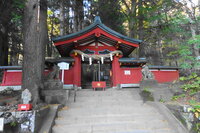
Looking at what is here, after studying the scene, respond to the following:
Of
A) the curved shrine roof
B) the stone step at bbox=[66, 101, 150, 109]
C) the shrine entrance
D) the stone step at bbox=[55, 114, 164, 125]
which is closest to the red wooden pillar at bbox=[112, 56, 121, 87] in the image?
the curved shrine roof

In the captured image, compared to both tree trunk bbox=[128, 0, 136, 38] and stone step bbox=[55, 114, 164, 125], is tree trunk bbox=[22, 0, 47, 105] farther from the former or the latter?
tree trunk bbox=[128, 0, 136, 38]

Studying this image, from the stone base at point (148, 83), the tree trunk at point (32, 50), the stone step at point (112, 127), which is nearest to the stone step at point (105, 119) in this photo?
the stone step at point (112, 127)

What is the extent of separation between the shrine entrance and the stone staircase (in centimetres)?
446

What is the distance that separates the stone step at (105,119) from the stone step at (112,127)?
0.66 ft

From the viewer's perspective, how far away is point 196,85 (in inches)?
232

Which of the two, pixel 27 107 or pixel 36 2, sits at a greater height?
pixel 36 2

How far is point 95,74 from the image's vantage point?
10.7 metres

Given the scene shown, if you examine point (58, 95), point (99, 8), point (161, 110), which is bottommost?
point (161, 110)

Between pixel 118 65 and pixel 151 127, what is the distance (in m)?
5.43

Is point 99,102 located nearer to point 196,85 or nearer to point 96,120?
point 96,120

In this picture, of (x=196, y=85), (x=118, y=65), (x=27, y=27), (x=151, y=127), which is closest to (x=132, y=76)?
(x=118, y=65)

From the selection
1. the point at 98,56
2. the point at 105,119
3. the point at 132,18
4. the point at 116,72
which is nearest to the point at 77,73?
the point at 98,56

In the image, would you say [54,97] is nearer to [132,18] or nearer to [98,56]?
[98,56]

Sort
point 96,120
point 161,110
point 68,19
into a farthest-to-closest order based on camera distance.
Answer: point 68,19 < point 161,110 < point 96,120
